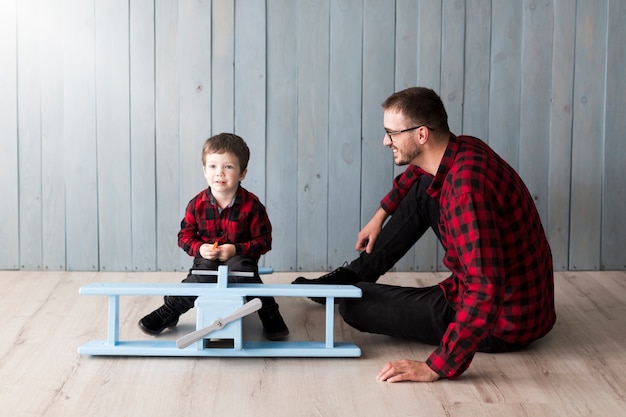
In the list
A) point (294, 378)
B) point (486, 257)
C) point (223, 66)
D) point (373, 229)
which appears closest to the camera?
point (486, 257)

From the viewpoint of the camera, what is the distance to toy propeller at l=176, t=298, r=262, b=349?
7.66 ft

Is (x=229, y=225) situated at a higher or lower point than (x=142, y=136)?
lower

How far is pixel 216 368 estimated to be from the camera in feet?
7.66

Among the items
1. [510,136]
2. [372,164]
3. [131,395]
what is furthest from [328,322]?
[510,136]

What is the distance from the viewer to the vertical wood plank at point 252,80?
328cm

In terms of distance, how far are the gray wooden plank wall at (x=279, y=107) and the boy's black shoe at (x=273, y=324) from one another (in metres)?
0.78

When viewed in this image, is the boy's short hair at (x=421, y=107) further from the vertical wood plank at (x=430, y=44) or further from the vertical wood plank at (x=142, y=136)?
the vertical wood plank at (x=142, y=136)

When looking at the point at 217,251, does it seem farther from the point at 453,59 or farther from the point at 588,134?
the point at 588,134

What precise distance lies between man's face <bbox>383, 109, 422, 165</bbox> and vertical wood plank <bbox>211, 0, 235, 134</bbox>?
3.73 feet

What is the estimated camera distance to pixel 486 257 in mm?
2125

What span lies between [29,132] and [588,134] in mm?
2171

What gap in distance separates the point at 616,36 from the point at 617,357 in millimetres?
1436

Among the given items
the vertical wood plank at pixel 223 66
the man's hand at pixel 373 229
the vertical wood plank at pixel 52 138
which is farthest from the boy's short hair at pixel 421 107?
the vertical wood plank at pixel 52 138

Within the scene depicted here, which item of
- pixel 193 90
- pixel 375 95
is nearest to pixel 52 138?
pixel 193 90
